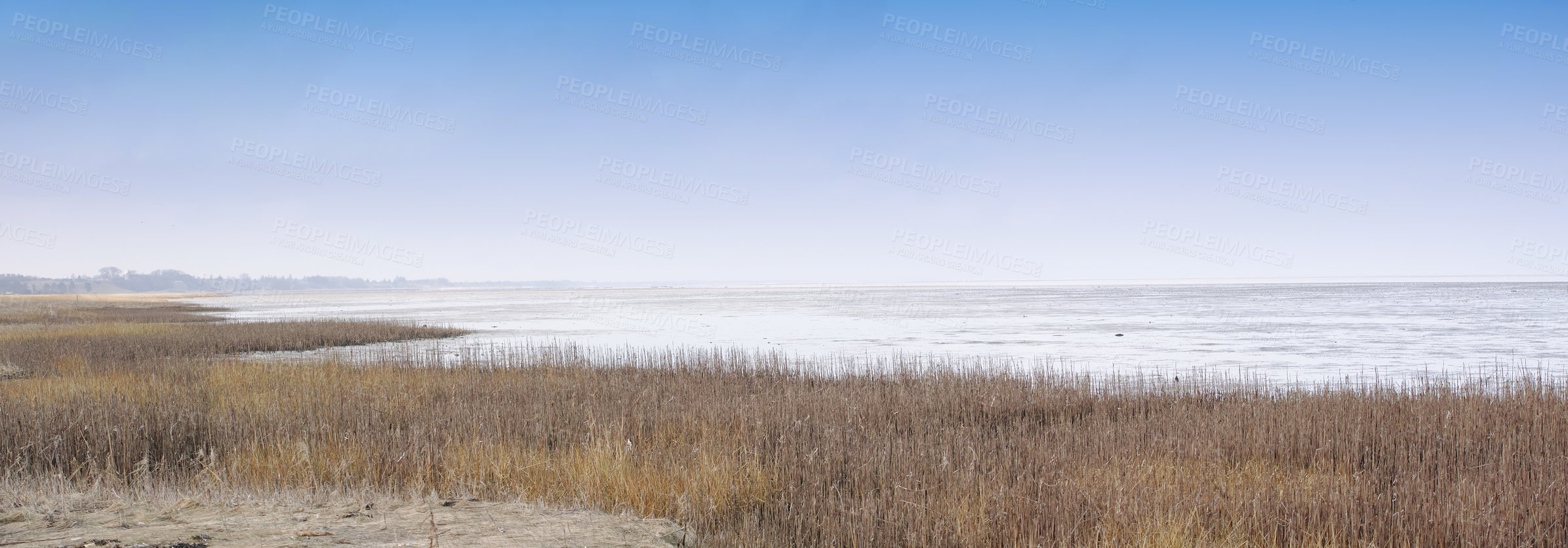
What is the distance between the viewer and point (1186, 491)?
607 centimetres

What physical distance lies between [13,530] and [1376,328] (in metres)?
35.4

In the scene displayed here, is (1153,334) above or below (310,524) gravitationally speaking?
below

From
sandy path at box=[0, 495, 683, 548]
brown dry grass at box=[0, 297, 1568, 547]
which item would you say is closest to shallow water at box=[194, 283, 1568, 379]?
brown dry grass at box=[0, 297, 1568, 547]

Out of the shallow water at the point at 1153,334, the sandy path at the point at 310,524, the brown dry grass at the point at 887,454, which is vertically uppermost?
the sandy path at the point at 310,524

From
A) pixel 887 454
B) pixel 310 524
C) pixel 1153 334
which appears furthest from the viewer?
pixel 1153 334

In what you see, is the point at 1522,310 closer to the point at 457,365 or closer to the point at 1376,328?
the point at 1376,328

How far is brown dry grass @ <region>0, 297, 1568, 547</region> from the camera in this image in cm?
543

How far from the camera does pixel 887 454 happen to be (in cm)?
712

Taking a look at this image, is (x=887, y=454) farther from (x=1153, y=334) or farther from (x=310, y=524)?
(x=1153, y=334)

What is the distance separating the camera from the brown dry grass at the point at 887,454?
5.43 m

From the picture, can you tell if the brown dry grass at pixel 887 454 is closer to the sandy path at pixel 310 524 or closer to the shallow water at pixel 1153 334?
the sandy path at pixel 310 524

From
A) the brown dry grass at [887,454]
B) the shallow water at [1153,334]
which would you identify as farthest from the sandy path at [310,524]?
the shallow water at [1153,334]

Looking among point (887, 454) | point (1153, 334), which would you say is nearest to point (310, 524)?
point (887, 454)

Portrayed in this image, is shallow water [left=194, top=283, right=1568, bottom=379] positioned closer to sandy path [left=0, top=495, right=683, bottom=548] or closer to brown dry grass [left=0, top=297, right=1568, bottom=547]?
brown dry grass [left=0, top=297, right=1568, bottom=547]
